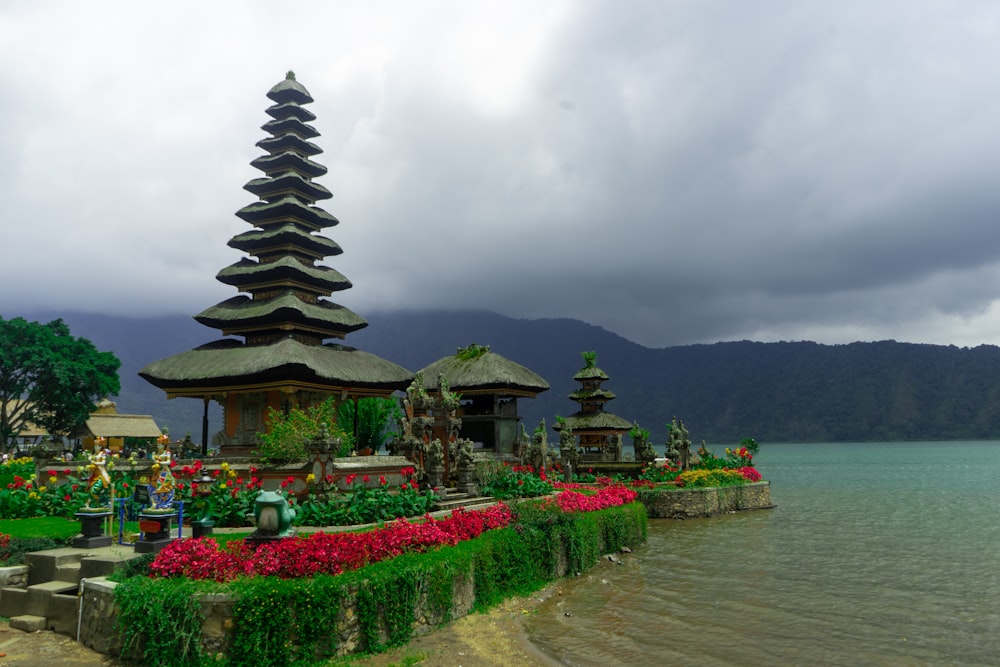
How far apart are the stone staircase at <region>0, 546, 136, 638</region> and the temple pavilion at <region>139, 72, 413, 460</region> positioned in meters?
12.8

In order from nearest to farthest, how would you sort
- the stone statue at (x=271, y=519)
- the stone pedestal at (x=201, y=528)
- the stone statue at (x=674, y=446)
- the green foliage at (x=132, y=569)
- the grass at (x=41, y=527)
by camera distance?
1. the green foliage at (x=132, y=569)
2. the stone statue at (x=271, y=519)
3. the stone pedestal at (x=201, y=528)
4. the grass at (x=41, y=527)
5. the stone statue at (x=674, y=446)

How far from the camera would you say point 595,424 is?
163 feet

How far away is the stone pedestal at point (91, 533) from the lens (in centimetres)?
1342

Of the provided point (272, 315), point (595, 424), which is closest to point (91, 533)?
point (272, 315)

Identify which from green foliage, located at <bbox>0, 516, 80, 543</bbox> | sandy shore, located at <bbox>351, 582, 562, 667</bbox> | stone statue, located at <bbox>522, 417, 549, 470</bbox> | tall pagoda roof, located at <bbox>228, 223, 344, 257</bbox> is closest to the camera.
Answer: sandy shore, located at <bbox>351, 582, 562, 667</bbox>

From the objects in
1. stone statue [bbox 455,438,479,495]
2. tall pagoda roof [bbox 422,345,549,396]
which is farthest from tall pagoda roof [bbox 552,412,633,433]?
stone statue [bbox 455,438,479,495]

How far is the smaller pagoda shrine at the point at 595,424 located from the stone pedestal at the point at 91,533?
36.5 meters

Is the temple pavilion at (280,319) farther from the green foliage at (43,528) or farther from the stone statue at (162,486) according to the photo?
the stone statue at (162,486)

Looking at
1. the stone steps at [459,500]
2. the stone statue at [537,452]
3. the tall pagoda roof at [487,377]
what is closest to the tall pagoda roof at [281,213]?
the tall pagoda roof at [487,377]

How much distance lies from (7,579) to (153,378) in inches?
646

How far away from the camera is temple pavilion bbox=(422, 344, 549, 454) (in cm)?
3756

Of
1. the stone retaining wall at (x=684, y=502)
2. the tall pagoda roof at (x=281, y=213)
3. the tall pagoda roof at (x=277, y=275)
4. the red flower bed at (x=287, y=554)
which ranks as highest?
the tall pagoda roof at (x=281, y=213)

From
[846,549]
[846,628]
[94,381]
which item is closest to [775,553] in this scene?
[846,549]

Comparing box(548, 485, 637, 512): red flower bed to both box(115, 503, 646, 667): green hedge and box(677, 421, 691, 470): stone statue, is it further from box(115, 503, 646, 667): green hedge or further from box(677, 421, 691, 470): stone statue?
box(677, 421, 691, 470): stone statue
